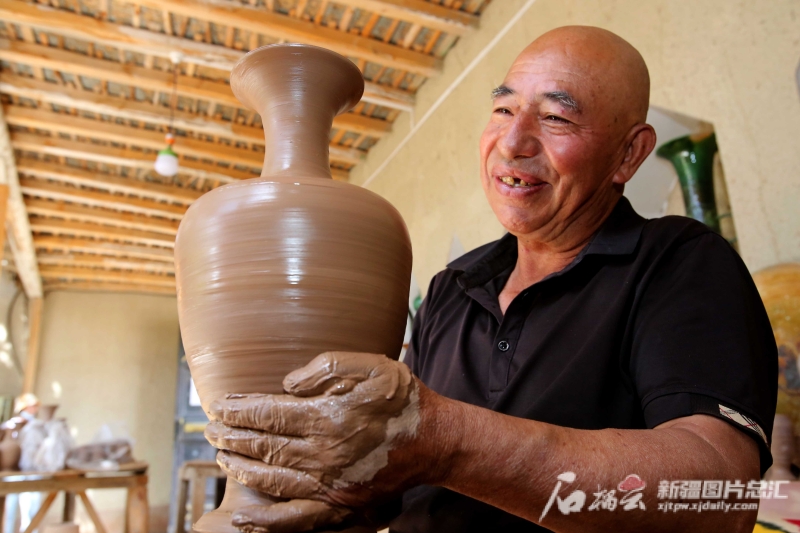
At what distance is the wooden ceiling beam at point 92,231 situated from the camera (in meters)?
7.78

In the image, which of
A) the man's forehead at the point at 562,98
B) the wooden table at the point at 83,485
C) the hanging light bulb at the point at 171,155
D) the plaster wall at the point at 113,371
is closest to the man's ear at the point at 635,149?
the man's forehead at the point at 562,98

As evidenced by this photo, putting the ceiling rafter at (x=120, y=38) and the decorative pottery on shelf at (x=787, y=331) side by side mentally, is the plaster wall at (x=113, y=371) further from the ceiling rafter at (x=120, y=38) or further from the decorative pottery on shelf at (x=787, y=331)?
the decorative pottery on shelf at (x=787, y=331)

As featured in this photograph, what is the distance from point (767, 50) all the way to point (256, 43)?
3689 mm

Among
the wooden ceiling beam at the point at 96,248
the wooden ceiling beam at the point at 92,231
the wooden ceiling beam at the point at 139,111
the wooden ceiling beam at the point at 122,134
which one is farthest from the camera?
the wooden ceiling beam at the point at 96,248

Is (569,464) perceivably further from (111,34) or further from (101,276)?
(101,276)

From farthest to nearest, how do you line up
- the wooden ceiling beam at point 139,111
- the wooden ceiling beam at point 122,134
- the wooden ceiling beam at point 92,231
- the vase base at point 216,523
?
1. the wooden ceiling beam at point 92,231
2. the wooden ceiling beam at point 122,134
3. the wooden ceiling beam at point 139,111
4. the vase base at point 216,523

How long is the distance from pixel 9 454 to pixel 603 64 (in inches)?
211

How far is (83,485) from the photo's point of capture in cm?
468

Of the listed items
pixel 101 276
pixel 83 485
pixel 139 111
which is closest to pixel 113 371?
pixel 101 276

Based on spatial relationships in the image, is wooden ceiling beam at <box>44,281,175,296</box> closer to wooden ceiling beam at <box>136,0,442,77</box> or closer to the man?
wooden ceiling beam at <box>136,0,442,77</box>

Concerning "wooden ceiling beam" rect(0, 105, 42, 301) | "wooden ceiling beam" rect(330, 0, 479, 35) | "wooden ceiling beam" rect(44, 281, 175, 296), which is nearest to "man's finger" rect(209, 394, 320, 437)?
"wooden ceiling beam" rect(330, 0, 479, 35)

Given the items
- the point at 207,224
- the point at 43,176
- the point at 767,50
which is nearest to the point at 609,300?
the point at 207,224

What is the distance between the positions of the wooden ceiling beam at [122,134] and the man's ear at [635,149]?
524 cm

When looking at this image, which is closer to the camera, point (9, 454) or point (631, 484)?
point (631, 484)
